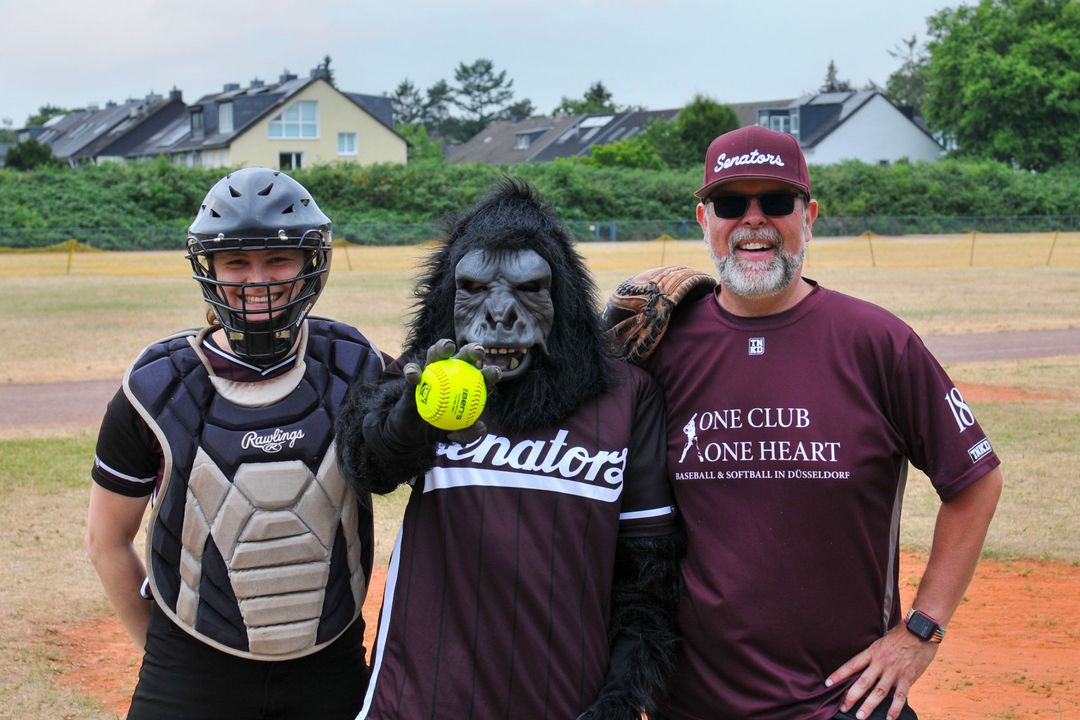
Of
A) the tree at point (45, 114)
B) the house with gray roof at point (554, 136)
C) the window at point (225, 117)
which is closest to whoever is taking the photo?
the window at point (225, 117)

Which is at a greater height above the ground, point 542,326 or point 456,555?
point 542,326

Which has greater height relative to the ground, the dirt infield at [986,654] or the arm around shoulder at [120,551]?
the arm around shoulder at [120,551]

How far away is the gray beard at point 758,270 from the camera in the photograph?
3092 mm

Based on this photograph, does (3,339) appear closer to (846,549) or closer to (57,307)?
(57,307)

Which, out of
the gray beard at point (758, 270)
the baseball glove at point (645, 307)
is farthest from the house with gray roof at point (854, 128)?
the gray beard at point (758, 270)

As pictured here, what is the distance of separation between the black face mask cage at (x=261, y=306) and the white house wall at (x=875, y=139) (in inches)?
2402

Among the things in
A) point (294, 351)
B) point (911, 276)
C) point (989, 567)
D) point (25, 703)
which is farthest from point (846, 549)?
point (911, 276)

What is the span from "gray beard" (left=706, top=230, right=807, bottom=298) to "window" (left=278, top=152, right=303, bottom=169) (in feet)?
182

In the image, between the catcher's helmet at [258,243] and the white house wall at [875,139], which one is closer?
the catcher's helmet at [258,243]

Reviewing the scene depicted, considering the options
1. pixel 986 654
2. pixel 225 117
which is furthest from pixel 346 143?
pixel 986 654

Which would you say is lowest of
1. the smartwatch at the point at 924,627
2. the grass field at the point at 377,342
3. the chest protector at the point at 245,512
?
the grass field at the point at 377,342

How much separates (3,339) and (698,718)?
59.2ft

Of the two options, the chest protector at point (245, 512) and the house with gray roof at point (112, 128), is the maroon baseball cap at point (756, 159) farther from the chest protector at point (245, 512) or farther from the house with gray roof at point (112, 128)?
the house with gray roof at point (112, 128)

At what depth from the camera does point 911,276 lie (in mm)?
30266
